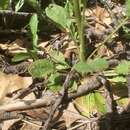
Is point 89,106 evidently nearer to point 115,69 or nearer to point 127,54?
point 115,69

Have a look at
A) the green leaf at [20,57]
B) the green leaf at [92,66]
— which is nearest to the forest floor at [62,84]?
the green leaf at [20,57]

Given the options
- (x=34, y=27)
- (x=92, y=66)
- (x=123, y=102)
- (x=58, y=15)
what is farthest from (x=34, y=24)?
(x=123, y=102)

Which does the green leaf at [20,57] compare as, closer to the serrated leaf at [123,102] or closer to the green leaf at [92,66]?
the green leaf at [92,66]

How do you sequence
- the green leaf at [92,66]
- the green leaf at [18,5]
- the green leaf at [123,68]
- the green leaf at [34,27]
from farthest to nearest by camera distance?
the green leaf at [18,5] → the green leaf at [34,27] → the green leaf at [123,68] → the green leaf at [92,66]

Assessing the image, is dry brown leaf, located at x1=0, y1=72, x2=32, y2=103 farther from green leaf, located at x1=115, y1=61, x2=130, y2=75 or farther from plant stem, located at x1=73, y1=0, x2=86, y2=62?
green leaf, located at x1=115, y1=61, x2=130, y2=75

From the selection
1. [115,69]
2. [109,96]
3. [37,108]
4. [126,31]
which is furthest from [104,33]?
[37,108]

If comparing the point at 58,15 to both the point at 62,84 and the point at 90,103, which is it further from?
the point at 90,103

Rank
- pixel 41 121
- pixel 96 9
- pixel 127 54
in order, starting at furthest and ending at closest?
pixel 96 9, pixel 127 54, pixel 41 121
